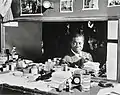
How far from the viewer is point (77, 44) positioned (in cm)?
165

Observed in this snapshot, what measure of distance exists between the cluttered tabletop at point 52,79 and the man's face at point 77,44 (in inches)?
5.3

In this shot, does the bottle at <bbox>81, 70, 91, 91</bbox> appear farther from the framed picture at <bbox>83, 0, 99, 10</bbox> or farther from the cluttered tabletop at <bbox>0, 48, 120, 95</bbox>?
the framed picture at <bbox>83, 0, 99, 10</bbox>

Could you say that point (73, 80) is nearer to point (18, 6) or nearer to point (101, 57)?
point (101, 57)

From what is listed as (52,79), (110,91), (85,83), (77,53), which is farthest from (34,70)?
(110,91)

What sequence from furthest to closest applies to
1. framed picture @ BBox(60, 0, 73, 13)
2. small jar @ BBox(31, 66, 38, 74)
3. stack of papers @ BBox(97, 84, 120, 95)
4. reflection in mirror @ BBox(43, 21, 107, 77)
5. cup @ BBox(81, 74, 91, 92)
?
1. small jar @ BBox(31, 66, 38, 74)
2. framed picture @ BBox(60, 0, 73, 13)
3. reflection in mirror @ BBox(43, 21, 107, 77)
4. cup @ BBox(81, 74, 91, 92)
5. stack of papers @ BBox(97, 84, 120, 95)

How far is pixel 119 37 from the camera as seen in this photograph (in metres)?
1.48

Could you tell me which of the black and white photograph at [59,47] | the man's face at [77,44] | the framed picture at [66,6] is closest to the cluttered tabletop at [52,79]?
the black and white photograph at [59,47]

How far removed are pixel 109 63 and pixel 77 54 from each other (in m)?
0.26

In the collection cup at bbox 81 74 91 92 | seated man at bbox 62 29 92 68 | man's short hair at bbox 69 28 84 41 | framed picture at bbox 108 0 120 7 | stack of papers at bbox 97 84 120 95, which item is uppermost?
framed picture at bbox 108 0 120 7

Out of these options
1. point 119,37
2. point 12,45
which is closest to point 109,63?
point 119,37

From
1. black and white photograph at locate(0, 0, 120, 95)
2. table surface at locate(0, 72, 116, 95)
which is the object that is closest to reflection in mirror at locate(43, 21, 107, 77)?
black and white photograph at locate(0, 0, 120, 95)

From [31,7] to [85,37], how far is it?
553 mm

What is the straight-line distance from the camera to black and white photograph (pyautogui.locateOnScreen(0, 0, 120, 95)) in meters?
1.48

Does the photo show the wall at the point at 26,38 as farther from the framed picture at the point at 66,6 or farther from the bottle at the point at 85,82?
the bottle at the point at 85,82
